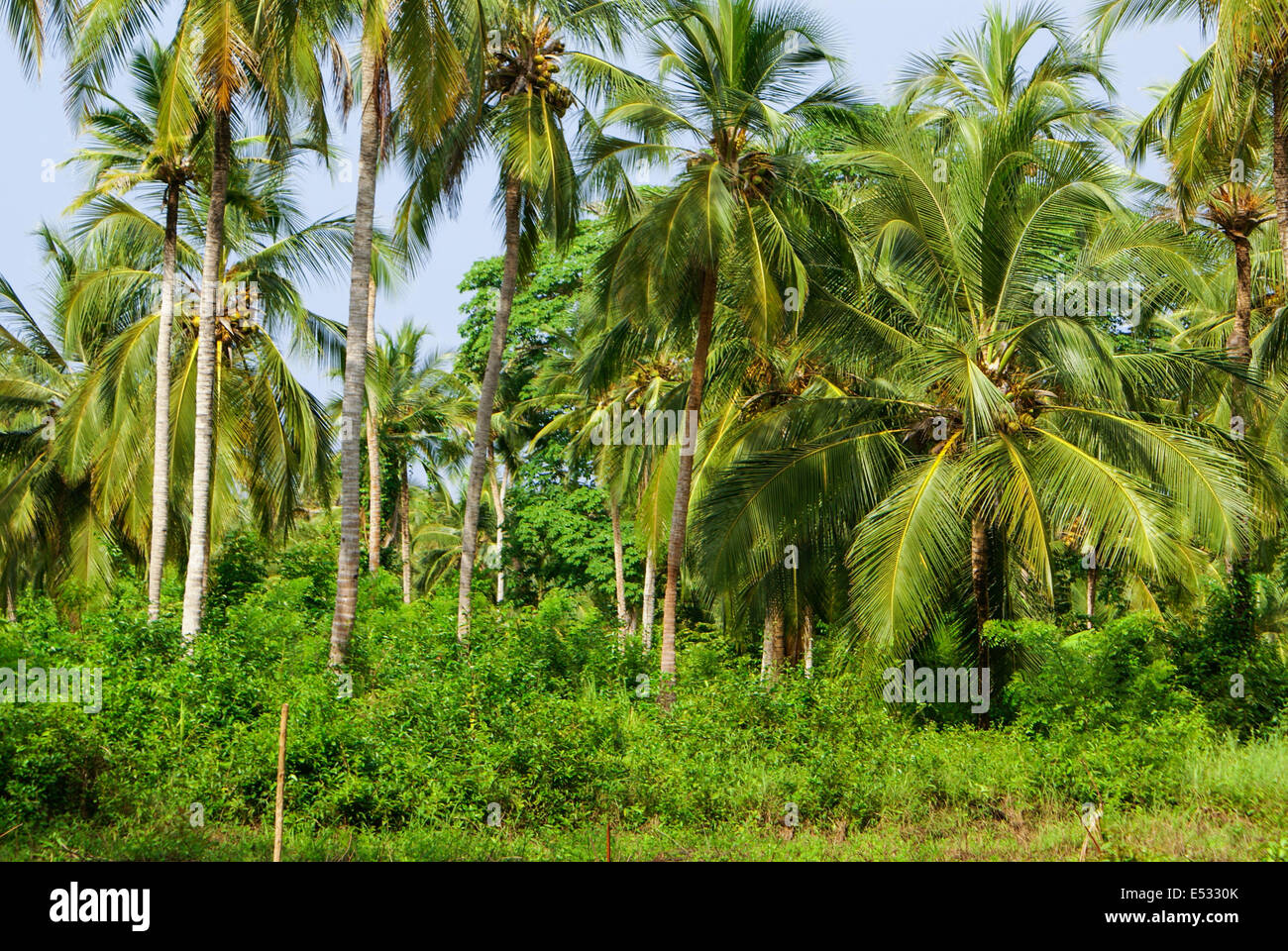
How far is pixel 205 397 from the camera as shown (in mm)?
14367

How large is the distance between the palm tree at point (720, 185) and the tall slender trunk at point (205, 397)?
5.03 m

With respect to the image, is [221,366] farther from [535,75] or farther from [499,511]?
[499,511]

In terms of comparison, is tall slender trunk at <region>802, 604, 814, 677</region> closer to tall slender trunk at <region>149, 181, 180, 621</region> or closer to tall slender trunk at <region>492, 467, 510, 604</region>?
tall slender trunk at <region>149, 181, 180, 621</region>

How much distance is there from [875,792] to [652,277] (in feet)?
22.6

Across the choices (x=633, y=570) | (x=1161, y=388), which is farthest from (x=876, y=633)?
(x=633, y=570)

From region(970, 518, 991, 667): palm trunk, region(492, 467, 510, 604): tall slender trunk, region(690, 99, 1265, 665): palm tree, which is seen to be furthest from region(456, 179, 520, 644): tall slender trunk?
region(492, 467, 510, 604): tall slender trunk

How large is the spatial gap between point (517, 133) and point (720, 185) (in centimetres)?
339

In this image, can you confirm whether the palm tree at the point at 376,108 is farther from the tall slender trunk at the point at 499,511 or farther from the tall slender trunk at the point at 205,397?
the tall slender trunk at the point at 499,511

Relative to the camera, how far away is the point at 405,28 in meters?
12.6

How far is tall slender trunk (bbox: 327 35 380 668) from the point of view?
13500 mm

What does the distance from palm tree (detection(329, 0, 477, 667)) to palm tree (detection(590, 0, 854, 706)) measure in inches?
117

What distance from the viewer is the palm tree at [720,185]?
14422mm

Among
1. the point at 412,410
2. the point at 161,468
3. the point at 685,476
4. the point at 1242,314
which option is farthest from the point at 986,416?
the point at 412,410

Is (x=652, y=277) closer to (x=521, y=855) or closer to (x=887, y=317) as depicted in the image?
(x=887, y=317)
